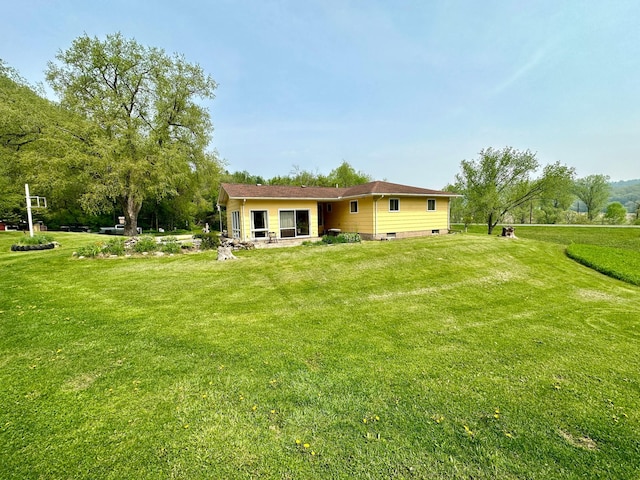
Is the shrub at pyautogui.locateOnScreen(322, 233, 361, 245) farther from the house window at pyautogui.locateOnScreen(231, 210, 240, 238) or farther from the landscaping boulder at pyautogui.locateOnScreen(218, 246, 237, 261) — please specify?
the landscaping boulder at pyautogui.locateOnScreen(218, 246, 237, 261)

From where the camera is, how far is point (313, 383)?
320 cm

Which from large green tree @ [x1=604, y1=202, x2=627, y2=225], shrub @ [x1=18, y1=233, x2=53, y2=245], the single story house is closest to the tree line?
shrub @ [x1=18, y1=233, x2=53, y2=245]

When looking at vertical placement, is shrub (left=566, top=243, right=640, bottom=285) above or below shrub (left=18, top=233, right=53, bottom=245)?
below

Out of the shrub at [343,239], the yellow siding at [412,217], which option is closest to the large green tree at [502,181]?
the yellow siding at [412,217]

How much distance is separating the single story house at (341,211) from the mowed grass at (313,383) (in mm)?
8310

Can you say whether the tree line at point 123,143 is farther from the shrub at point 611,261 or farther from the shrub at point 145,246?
the shrub at point 611,261

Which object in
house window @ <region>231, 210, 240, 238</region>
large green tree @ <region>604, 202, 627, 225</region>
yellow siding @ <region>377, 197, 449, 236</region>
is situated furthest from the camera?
large green tree @ <region>604, 202, 627, 225</region>

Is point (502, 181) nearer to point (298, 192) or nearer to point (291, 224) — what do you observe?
point (298, 192)

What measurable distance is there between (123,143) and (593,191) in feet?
193

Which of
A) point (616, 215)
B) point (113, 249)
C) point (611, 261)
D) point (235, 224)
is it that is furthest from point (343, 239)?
point (616, 215)

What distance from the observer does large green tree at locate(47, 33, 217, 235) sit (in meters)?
18.8

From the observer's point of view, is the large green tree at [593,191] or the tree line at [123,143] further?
the large green tree at [593,191]

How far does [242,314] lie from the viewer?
5395mm

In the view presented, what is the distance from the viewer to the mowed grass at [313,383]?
2.21 meters
